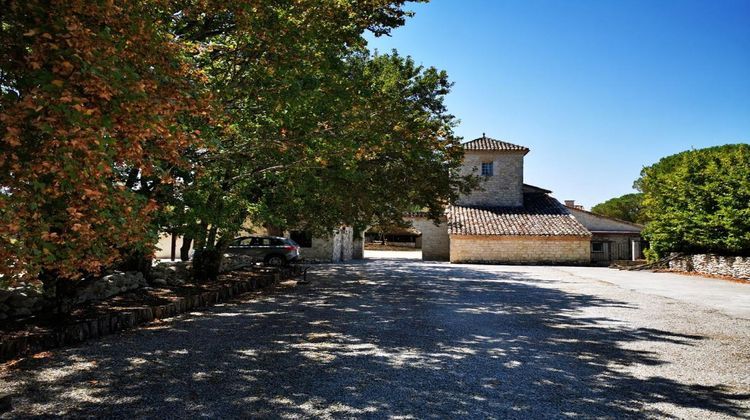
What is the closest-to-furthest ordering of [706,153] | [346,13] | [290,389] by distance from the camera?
1. [290,389]
2. [346,13]
3. [706,153]

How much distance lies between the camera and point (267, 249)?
23.4 meters

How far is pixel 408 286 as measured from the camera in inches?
619

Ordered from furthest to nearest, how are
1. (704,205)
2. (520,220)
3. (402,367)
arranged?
(520,220), (704,205), (402,367)

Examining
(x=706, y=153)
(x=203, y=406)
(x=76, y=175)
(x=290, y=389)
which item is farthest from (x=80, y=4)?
(x=706, y=153)

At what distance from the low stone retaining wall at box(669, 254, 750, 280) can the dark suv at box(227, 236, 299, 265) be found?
63.9 feet

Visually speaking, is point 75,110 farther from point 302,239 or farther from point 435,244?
point 435,244

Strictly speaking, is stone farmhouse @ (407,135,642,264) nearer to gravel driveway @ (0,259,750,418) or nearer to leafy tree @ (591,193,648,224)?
gravel driveway @ (0,259,750,418)

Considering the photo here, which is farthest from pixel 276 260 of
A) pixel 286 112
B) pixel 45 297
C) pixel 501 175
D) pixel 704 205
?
pixel 704 205

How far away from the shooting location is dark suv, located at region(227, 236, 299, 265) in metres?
23.4

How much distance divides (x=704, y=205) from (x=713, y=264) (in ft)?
9.05

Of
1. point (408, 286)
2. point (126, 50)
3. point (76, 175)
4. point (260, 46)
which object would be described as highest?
point (260, 46)

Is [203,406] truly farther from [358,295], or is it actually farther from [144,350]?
[358,295]

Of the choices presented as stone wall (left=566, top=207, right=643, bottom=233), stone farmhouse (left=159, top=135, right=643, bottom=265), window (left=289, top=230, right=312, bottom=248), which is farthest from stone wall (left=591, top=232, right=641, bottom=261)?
window (left=289, top=230, right=312, bottom=248)

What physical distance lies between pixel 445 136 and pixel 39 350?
40.3 ft
